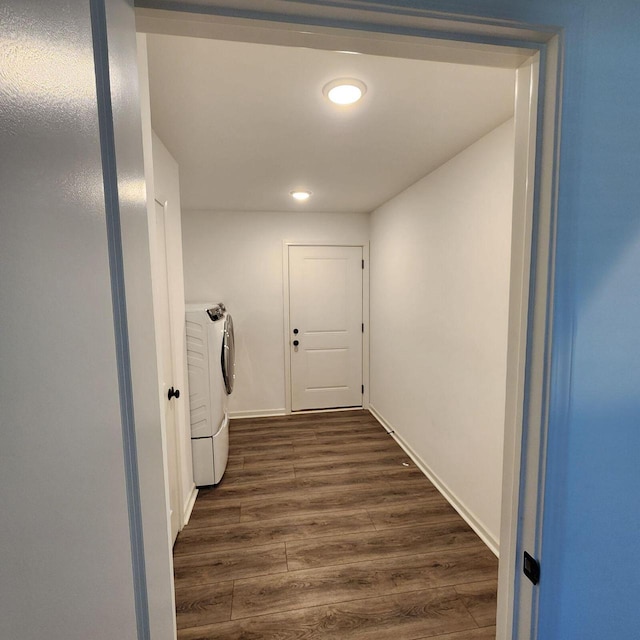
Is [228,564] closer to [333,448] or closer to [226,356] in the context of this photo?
[226,356]

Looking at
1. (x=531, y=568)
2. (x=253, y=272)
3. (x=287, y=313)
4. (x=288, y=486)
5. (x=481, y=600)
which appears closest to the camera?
(x=531, y=568)

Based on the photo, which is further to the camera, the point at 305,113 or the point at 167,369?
the point at 167,369

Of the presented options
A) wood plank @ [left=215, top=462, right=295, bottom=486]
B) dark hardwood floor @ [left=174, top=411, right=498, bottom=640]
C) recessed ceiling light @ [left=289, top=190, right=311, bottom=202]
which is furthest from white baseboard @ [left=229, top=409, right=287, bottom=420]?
recessed ceiling light @ [left=289, top=190, right=311, bottom=202]

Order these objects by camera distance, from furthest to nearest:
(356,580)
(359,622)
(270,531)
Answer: (270,531) → (356,580) → (359,622)

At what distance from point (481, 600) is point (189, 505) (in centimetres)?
189

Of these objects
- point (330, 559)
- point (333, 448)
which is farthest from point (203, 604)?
point (333, 448)

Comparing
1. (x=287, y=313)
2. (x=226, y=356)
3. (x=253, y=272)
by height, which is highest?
(x=253, y=272)

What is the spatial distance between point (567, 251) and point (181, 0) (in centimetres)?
87

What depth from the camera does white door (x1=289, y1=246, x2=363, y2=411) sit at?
13.5 feet

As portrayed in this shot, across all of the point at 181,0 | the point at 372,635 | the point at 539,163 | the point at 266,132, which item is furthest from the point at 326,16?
the point at 372,635

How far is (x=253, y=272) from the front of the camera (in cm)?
398

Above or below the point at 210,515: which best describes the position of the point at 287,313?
above

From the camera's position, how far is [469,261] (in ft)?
7.13

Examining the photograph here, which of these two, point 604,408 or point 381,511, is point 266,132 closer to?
point 604,408
